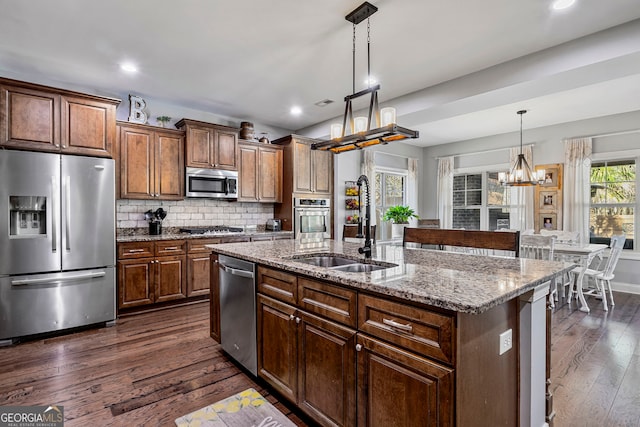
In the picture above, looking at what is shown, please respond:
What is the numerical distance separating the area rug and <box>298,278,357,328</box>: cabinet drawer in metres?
0.52

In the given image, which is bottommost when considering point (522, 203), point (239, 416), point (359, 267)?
point (239, 416)

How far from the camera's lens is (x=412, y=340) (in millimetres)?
1279

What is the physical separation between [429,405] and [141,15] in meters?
3.20

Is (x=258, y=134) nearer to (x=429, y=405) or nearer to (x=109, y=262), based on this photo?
(x=109, y=262)

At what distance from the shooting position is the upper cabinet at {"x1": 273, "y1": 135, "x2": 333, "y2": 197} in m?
5.35

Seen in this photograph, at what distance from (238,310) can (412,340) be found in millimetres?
1549

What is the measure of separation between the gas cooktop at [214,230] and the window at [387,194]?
3.08m

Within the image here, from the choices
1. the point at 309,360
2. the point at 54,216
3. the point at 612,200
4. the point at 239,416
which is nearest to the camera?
the point at 239,416

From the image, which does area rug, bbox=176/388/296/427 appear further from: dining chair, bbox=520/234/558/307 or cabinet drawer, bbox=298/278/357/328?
dining chair, bbox=520/234/558/307

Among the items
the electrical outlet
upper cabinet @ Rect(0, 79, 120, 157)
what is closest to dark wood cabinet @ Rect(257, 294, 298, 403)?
the electrical outlet

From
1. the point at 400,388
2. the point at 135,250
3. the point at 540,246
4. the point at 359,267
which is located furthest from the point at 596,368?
the point at 135,250

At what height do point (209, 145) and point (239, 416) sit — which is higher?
point (209, 145)

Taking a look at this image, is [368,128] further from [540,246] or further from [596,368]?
[540,246]

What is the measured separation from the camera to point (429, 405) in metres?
1.22
